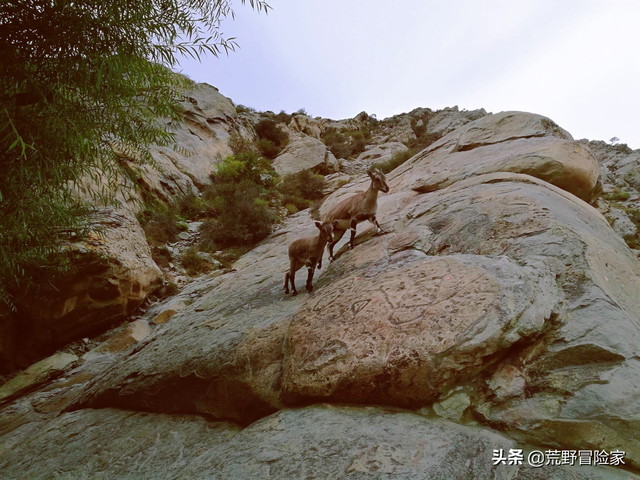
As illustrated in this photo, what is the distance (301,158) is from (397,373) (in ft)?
60.2

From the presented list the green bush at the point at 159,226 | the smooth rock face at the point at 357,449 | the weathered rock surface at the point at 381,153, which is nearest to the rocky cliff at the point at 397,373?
the smooth rock face at the point at 357,449

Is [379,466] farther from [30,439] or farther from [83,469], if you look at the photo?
[30,439]

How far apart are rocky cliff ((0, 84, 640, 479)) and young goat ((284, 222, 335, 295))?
0.86 ft

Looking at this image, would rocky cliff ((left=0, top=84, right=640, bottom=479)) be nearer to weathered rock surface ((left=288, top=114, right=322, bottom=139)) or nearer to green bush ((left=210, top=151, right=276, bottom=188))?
green bush ((left=210, top=151, right=276, bottom=188))

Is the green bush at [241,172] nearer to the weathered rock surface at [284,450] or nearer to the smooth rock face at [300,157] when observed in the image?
the smooth rock face at [300,157]

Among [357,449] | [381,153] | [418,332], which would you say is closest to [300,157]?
[381,153]

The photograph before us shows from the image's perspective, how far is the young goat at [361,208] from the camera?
5.93 metres

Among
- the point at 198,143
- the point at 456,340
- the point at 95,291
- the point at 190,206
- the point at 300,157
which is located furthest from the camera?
the point at 300,157

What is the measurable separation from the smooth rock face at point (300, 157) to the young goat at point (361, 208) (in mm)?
12755

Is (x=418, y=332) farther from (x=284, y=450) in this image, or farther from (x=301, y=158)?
(x=301, y=158)

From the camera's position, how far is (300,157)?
65.7ft

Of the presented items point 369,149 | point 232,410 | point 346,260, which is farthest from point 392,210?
point 369,149

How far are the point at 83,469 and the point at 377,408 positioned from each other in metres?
3.19

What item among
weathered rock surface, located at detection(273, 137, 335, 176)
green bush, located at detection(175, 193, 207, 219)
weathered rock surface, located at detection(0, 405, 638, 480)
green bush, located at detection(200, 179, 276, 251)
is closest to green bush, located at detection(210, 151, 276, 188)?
weathered rock surface, located at detection(273, 137, 335, 176)
